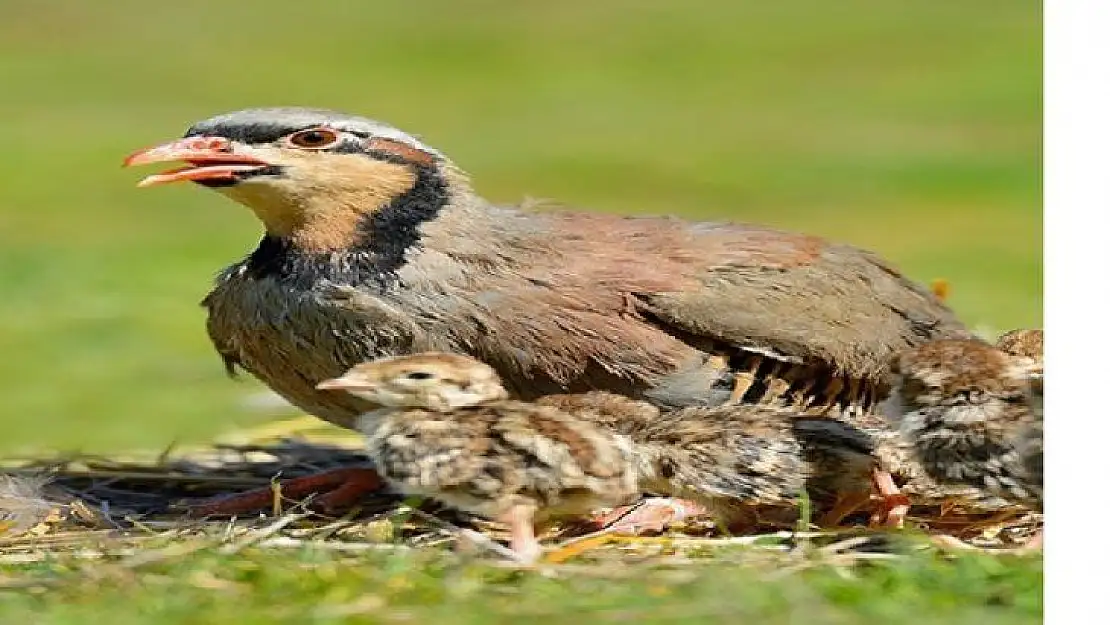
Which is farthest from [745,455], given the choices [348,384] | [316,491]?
[316,491]

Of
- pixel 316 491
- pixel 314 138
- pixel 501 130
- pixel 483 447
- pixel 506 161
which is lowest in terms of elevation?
pixel 316 491

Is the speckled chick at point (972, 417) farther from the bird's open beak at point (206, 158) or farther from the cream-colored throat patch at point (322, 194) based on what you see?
the bird's open beak at point (206, 158)

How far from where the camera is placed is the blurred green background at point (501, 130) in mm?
13625

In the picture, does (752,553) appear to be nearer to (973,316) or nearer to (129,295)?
(973,316)

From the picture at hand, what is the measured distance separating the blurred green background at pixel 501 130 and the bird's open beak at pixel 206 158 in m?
3.35

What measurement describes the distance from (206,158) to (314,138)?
1.20ft

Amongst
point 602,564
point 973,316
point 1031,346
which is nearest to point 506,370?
point 602,564

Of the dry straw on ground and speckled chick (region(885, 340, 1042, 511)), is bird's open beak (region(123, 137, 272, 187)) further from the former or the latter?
speckled chick (region(885, 340, 1042, 511))

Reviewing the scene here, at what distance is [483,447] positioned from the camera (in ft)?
21.0

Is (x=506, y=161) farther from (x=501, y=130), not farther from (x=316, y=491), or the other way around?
(x=316, y=491)

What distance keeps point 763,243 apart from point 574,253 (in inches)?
29.3

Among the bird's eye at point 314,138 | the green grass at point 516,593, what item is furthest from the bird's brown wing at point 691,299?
the green grass at point 516,593

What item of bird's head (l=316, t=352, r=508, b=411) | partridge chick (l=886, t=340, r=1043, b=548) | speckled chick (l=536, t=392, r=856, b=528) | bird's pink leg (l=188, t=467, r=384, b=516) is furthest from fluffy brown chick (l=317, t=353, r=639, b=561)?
partridge chick (l=886, t=340, r=1043, b=548)

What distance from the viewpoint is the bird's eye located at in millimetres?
7066
